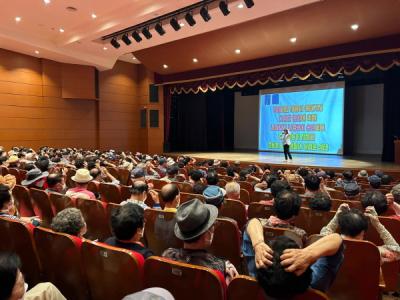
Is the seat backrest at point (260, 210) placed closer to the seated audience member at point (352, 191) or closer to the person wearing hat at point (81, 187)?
the seated audience member at point (352, 191)

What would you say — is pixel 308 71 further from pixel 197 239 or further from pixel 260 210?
pixel 197 239

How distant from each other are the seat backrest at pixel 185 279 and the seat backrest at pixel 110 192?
283 cm

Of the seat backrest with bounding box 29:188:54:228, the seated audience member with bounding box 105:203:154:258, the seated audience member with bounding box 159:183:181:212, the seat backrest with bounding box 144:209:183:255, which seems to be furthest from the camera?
the seat backrest with bounding box 29:188:54:228

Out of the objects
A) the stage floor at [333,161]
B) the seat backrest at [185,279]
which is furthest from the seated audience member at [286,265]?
the stage floor at [333,161]

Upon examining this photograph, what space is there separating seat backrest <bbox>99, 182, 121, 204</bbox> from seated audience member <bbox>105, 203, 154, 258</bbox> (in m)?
2.44

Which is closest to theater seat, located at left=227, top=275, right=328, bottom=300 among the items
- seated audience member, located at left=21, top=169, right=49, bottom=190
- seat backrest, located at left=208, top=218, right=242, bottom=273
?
seat backrest, located at left=208, top=218, right=242, bottom=273

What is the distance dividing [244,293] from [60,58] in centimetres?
1262

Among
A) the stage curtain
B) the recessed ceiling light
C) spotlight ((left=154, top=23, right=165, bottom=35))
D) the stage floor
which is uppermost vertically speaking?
spotlight ((left=154, top=23, right=165, bottom=35))

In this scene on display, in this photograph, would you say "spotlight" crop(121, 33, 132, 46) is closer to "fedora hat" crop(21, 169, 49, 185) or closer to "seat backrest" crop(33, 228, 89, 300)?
"fedora hat" crop(21, 169, 49, 185)

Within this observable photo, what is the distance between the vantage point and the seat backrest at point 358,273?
1.98 metres

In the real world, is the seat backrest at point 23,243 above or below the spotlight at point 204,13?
below

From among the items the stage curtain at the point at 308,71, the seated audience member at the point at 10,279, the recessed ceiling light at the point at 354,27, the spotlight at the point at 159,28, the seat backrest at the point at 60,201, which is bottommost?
the seat backrest at the point at 60,201

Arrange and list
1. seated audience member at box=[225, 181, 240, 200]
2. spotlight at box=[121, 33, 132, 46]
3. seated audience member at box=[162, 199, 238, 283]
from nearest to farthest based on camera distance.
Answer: seated audience member at box=[162, 199, 238, 283]
seated audience member at box=[225, 181, 240, 200]
spotlight at box=[121, 33, 132, 46]

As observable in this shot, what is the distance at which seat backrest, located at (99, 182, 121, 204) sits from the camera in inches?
171
